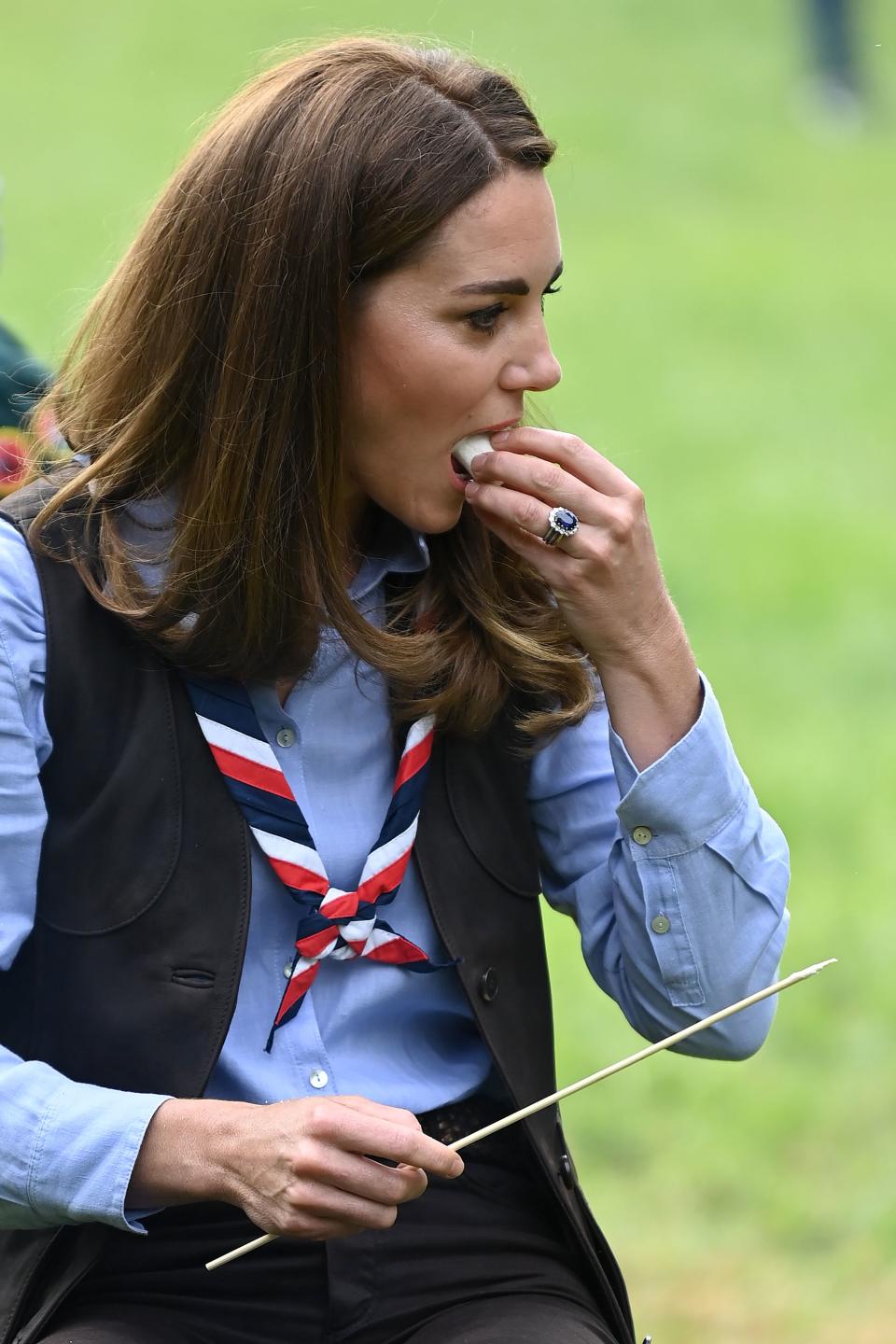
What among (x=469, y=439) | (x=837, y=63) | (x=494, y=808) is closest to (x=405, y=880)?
(x=494, y=808)

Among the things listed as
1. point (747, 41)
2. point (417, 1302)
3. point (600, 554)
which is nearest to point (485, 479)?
point (600, 554)

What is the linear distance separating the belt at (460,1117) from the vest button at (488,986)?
137 mm

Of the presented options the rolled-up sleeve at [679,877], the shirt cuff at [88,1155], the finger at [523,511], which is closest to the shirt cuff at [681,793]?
the rolled-up sleeve at [679,877]

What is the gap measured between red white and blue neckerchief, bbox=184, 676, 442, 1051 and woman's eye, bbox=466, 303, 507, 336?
477 millimetres

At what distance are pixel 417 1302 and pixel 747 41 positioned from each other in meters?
19.3

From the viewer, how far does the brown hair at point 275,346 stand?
2252 millimetres

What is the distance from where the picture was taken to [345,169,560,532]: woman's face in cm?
228

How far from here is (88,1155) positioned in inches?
83.0

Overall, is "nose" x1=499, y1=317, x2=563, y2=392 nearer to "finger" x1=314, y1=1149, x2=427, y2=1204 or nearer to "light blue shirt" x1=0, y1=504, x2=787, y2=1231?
"light blue shirt" x1=0, y1=504, x2=787, y2=1231

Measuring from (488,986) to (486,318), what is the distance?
2.46 ft

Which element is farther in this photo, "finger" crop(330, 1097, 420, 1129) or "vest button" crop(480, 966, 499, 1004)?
"vest button" crop(480, 966, 499, 1004)

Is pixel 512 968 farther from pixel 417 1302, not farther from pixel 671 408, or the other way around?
pixel 671 408

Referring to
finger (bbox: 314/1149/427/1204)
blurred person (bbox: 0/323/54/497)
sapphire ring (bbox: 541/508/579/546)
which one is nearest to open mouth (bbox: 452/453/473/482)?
sapphire ring (bbox: 541/508/579/546)

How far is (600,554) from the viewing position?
2275 mm
